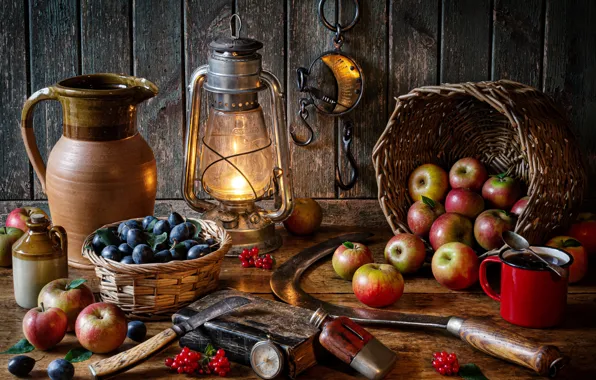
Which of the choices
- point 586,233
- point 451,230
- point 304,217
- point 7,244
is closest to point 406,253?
point 451,230

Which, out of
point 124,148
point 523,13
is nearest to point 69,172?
point 124,148

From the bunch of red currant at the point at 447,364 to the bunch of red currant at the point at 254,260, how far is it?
0.55 meters

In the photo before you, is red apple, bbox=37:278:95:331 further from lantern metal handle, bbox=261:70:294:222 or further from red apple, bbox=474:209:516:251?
red apple, bbox=474:209:516:251

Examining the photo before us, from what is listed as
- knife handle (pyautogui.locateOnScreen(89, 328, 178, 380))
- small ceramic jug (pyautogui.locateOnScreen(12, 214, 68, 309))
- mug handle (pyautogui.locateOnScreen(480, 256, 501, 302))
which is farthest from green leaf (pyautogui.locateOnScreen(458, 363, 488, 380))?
small ceramic jug (pyautogui.locateOnScreen(12, 214, 68, 309))

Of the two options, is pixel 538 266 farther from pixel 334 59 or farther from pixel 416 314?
pixel 334 59

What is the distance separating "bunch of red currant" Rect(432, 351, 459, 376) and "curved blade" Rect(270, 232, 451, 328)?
0.14 m

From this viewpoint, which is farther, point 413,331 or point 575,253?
point 575,253

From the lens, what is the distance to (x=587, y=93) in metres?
2.00

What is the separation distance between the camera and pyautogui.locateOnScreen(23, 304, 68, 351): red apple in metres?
1.40

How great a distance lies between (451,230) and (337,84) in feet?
1.58

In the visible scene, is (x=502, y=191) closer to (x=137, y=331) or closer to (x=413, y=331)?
(x=413, y=331)

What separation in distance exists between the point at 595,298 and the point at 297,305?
621mm

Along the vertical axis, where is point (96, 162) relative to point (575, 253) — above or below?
above

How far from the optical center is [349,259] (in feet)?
5.67
